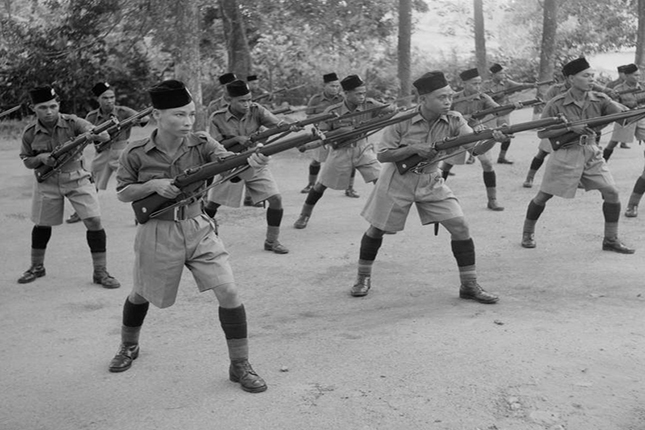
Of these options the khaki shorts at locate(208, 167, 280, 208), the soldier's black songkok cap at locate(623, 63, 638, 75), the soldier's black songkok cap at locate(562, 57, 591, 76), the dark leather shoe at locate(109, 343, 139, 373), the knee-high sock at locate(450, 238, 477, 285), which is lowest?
the dark leather shoe at locate(109, 343, 139, 373)

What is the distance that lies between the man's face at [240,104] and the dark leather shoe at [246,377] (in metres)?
4.35

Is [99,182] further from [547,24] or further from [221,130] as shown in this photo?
[547,24]

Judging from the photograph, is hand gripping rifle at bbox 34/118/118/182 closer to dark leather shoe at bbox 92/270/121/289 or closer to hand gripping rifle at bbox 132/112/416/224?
dark leather shoe at bbox 92/270/121/289

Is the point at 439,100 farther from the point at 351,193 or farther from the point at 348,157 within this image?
the point at 351,193

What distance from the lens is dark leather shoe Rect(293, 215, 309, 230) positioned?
10016 mm

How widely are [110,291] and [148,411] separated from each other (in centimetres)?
303

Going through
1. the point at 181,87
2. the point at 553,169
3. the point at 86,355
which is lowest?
the point at 86,355

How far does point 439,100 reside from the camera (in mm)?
6441

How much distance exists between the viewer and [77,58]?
63.7 feet

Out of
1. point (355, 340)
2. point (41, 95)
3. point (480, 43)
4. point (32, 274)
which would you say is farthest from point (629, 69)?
point (480, 43)

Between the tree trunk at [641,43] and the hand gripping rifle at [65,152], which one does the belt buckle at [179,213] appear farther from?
the tree trunk at [641,43]

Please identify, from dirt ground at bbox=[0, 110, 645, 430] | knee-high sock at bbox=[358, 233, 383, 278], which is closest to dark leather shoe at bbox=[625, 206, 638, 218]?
dirt ground at bbox=[0, 110, 645, 430]

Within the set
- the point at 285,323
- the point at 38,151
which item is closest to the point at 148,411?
the point at 285,323

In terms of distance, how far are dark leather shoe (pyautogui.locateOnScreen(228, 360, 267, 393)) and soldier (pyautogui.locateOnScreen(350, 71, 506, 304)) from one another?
7.29 ft
